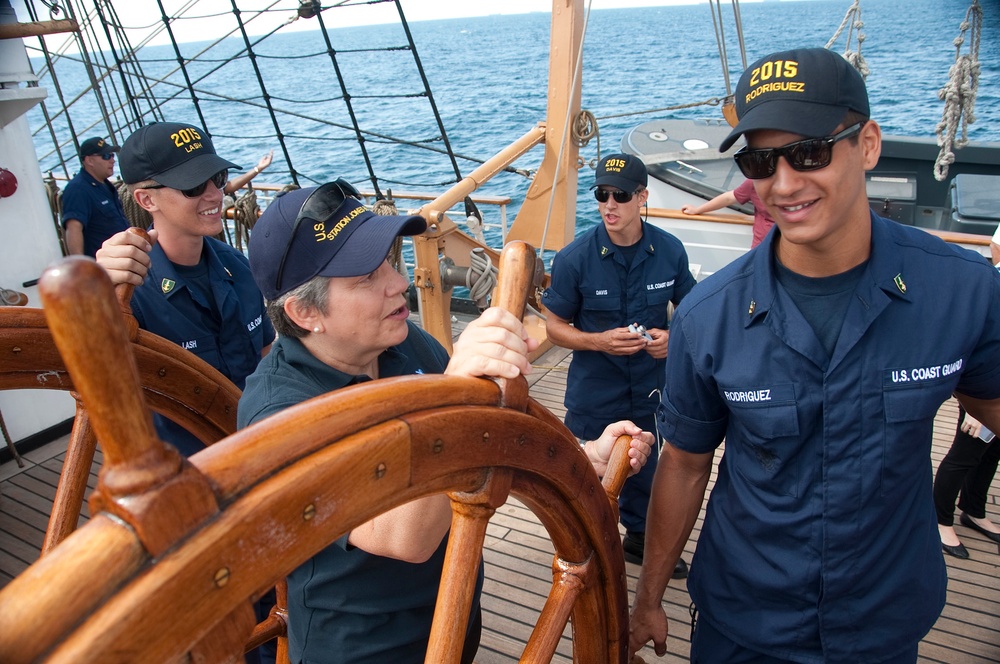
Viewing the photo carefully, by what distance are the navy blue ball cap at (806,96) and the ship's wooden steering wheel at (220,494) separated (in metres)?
0.63

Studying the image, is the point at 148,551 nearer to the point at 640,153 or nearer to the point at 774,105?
the point at 774,105

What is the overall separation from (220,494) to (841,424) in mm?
1095

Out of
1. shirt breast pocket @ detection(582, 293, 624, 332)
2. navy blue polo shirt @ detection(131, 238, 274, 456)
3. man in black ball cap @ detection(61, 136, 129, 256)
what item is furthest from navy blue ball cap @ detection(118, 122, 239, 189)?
man in black ball cap @ detection(61, 136, 129, 256)

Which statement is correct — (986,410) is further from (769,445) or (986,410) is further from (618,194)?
(618,194)

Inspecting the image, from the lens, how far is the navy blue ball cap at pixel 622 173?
283cm

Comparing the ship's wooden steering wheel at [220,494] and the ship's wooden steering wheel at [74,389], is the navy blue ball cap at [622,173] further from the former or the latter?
the ship's wooden steering wheel at [220,494]

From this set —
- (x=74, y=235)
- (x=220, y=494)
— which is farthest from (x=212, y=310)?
(x=74, y=235)

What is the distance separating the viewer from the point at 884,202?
693 centimetres

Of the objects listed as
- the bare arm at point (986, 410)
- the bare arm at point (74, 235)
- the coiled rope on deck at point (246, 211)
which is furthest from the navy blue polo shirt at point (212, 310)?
the coiled rope on deck at point (246, 211)

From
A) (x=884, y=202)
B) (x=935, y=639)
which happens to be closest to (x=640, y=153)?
(x=884, y=202)

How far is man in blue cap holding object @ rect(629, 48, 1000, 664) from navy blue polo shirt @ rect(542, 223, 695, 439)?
1.37m

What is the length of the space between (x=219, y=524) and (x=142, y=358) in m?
0.92

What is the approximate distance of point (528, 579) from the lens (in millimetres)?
2744

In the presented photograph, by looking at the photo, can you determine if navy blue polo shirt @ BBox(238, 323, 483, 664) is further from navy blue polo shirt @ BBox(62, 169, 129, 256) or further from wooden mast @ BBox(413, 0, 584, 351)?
navy blue polo shirt @ BBox(62, 169, 129, 256)
